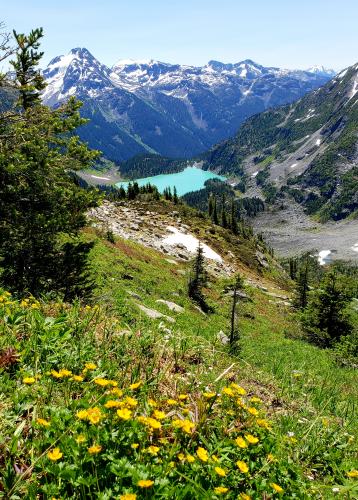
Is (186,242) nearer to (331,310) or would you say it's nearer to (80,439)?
(331,310)

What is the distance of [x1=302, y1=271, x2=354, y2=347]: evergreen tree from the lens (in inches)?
1115

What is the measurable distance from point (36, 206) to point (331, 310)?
23744 millimetres

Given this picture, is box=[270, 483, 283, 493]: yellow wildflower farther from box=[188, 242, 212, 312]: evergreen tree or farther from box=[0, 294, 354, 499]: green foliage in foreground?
box=[188, 242, 212, 312]: evergreen tree

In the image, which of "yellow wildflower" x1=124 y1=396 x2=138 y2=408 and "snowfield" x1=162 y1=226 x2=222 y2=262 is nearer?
"yellow wildflower" x1=124 y1=396 x2=138 y2=408

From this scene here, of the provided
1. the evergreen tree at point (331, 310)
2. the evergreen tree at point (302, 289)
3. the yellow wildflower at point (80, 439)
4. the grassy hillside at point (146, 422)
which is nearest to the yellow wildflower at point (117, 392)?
the grassy hillside at point (146, 422)

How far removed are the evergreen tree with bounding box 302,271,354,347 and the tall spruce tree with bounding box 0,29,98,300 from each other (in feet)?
68.6

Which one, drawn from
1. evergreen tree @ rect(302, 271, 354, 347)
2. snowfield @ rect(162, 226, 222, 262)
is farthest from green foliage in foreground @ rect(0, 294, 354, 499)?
snowfield @ rect(162, 226, 222, 262)

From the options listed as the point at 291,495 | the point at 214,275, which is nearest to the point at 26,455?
the point at 291,495

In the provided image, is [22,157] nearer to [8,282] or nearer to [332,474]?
[8,282]

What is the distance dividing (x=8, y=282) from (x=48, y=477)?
9238mm

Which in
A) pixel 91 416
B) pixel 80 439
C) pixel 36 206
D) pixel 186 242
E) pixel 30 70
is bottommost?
pixel 186 242

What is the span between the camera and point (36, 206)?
1170cm

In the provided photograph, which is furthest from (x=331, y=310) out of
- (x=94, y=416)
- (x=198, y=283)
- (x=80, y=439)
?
(x=80, y=439)

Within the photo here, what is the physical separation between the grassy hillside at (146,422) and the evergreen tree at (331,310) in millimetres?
22823
